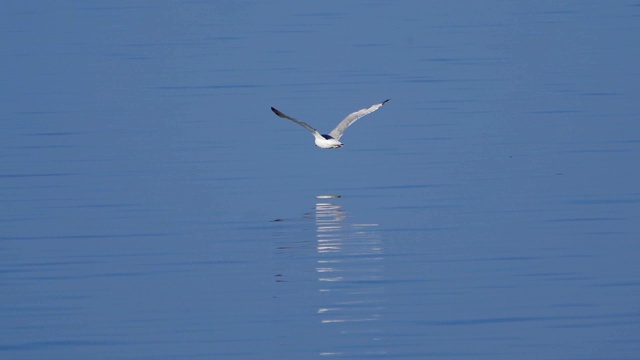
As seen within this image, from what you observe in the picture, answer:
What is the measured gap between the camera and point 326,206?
66.2 feet

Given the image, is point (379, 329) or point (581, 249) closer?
point (379, 329)

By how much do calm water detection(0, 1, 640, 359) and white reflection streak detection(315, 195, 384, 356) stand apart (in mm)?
41

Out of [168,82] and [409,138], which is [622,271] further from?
[168,82]

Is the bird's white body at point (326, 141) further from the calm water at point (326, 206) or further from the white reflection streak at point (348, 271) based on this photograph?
the white reflection streak at point (348, 271)

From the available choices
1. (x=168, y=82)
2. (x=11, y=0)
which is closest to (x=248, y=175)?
(x=168, y=82)

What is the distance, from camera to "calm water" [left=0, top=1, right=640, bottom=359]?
1457 centimetres

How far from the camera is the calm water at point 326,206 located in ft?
47.8

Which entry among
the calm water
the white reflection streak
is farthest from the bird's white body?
the white reflection streak

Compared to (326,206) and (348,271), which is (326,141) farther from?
(348,271)

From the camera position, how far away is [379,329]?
14.4 metres

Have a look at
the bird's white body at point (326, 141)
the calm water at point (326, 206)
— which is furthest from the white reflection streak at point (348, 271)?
the bird's white body at point (326, 141)

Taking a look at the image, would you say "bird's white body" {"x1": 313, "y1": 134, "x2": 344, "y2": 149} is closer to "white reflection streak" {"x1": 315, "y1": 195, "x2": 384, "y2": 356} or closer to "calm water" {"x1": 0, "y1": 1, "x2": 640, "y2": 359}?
"calm water" {"x1": 0, "y1": 1, "x2": 640, "y2": 359}

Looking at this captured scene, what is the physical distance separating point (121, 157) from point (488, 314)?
10982mm

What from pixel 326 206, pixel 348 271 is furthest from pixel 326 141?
pixel 348 271
